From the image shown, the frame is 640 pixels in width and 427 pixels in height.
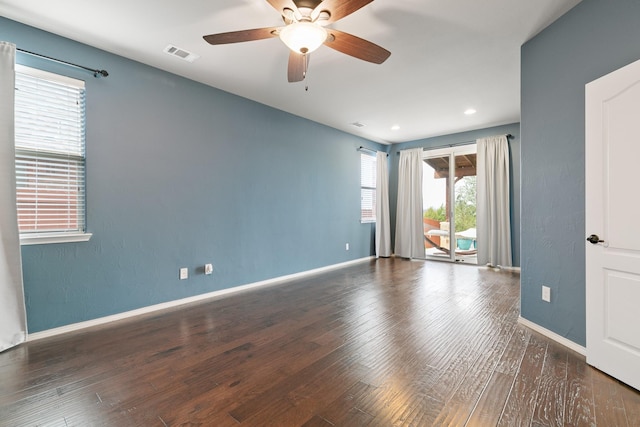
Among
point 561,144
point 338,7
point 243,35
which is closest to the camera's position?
point 338,7

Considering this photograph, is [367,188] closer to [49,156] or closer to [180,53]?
[180,53]

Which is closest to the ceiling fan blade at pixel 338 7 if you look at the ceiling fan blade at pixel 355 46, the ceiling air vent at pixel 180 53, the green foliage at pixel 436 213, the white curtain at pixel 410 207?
the ceiling fan blade at pixel 355 46

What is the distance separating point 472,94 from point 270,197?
3237 millimetres

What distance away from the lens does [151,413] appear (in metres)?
1.56

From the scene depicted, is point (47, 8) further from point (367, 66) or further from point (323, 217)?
point (323, 217)

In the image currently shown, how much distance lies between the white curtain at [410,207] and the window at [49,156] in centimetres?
568

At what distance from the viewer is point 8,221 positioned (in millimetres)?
2246

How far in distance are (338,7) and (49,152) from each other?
2767mm

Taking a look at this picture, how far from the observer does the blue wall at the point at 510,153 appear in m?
5.24

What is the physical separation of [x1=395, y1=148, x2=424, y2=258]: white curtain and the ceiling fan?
4.47m

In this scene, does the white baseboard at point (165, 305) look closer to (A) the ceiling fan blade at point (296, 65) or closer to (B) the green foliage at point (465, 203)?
(A) the ceiling fan blade at point (296, 65)

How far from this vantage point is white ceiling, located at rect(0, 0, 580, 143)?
2.24 m

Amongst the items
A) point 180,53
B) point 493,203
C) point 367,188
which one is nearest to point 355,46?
point 180,53

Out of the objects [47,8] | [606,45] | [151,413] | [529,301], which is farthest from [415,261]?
[47,8]
